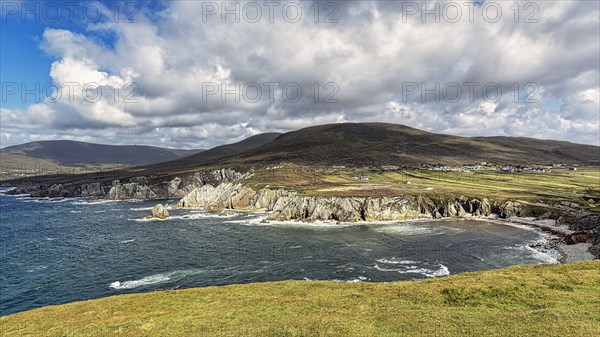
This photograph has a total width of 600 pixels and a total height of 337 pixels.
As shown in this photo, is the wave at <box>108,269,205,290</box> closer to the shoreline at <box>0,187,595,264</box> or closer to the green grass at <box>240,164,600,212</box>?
the shoreline at <box>0,187,595,264</box>

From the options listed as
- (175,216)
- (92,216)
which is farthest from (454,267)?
(92,216)

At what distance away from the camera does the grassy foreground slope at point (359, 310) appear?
26.4m

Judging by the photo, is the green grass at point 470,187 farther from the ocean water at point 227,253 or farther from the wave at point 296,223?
the ocean water at point 227,253

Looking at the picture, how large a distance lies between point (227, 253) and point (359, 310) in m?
54.6

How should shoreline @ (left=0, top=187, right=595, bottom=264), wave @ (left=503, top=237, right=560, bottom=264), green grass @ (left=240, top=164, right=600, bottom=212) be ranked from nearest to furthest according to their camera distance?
wave @ (left=503, top=237, right=560, bottom=264)
shoreline @ (left=0, top=187, right=595, bottom=264)
green grass @ (left=240, top=164, right=600, bottom=212)

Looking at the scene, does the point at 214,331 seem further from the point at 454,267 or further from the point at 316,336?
the point at 454,267

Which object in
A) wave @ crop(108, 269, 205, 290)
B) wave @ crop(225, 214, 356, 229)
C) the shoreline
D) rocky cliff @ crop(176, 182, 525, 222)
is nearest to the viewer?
wave @ crop(108, 269, 205, 290)

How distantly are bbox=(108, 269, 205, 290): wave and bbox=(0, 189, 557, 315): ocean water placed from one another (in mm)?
204

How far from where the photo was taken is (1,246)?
9462cm

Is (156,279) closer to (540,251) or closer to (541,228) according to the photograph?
(540,251)

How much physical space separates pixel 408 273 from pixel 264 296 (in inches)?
1416

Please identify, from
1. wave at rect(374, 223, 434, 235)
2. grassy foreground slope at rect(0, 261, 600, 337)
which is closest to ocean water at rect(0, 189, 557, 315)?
wave at rect(374, 223, 434, 235)

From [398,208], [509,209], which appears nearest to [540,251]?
[509,209]

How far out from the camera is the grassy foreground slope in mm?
26375
